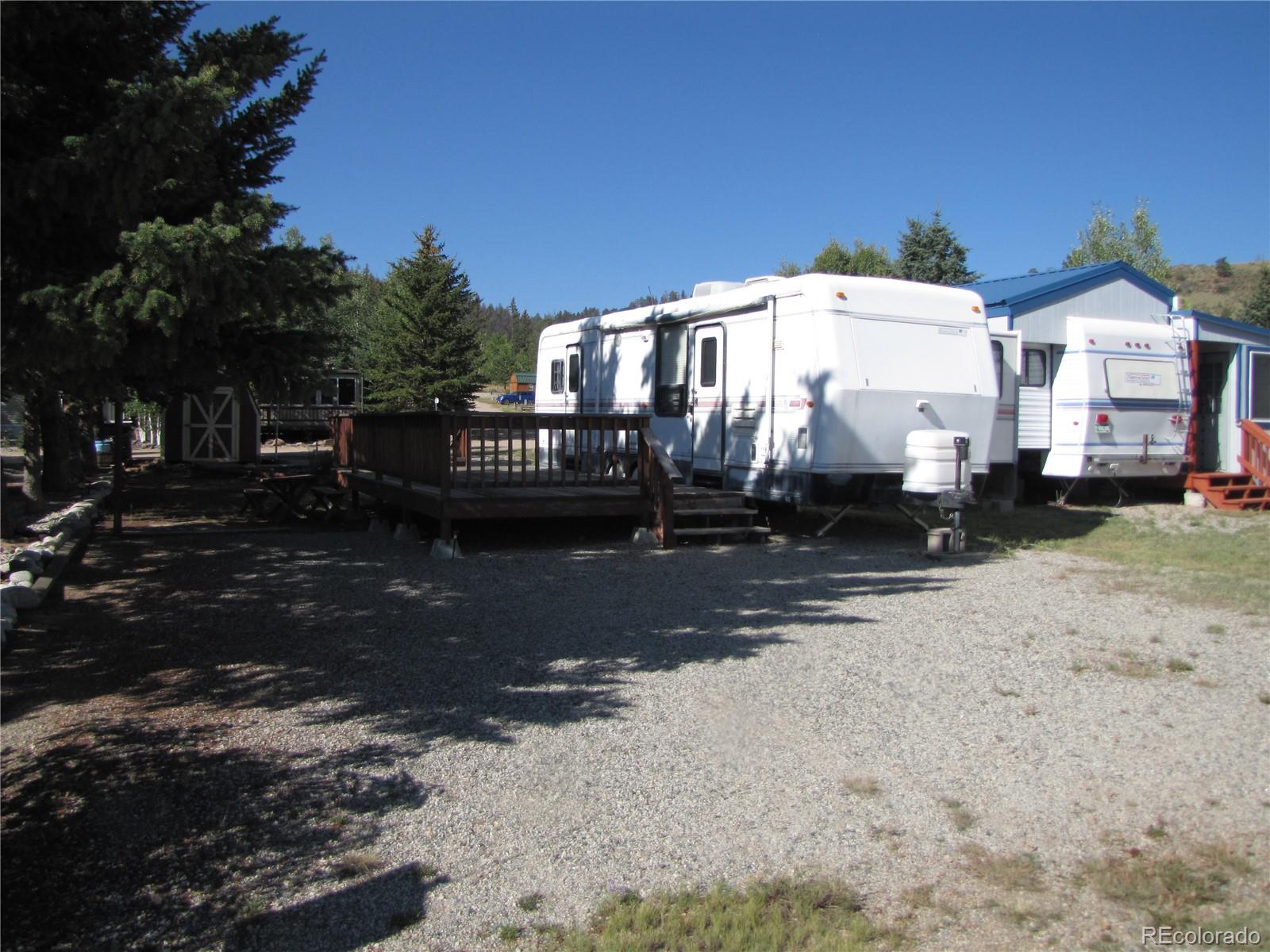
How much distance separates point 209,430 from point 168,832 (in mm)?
20857

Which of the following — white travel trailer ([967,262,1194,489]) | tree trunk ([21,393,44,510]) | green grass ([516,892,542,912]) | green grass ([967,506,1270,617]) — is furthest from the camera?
white travel trailer ([967,262,1194,489])

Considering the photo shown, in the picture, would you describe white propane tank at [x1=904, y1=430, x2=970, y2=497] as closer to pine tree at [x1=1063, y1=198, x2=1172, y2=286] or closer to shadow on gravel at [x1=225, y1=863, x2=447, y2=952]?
shadow on gravel at [x1=225, y1=863, x2=447, y2=952]

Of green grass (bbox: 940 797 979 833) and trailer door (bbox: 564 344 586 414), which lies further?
trailer door (bbox: 564 344 586 414)

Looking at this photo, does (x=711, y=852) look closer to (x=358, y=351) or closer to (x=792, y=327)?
(x=792, y=327)

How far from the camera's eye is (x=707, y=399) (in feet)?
39.3

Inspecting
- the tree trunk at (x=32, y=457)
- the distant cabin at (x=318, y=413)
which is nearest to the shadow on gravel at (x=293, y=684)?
the tree trunk at (x=32, y=457)

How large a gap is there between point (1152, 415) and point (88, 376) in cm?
1390

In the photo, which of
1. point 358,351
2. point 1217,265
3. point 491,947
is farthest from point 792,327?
point 1217,265

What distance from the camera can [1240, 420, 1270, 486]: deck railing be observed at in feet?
50.9

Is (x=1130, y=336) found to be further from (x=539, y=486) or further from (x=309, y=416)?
(x=309, y=416)

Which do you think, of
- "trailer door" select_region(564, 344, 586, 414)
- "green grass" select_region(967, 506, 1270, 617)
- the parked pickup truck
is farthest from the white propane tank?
the parked pickup truck

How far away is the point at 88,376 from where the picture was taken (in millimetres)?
5328

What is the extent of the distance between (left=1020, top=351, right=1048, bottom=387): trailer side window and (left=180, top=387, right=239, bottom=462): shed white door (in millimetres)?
16228

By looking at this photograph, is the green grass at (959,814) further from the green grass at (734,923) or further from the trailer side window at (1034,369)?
the trailer side window at (1034,369)
